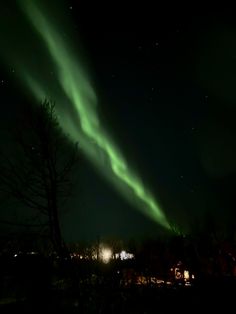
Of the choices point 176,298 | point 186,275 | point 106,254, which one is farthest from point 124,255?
point 186,275

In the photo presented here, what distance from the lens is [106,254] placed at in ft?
35.5

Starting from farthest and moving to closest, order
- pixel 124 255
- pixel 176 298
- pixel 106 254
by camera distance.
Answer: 1. pixel 176 298
2. pixel 124 255
3. pixel 106 254

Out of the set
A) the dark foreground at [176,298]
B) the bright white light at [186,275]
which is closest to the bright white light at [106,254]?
the dark foreground at [176,298]

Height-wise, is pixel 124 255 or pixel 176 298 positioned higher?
pixel 124 255

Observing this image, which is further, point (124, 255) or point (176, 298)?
point (176, 298)

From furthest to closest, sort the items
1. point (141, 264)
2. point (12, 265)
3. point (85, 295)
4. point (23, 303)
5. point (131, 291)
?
point (12, 265)
point (23, 303)
point (141, 264)
point (131, 291)
point (85, 295)

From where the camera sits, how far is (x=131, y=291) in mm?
11641

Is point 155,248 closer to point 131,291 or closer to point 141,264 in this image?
point 141,264

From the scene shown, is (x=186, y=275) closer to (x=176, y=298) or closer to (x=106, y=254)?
(x=176, y=298)

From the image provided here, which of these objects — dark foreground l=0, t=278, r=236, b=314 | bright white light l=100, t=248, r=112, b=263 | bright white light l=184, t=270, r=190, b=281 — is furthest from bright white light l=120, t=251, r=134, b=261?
bright white light l=184, t=270, r=190, b=281

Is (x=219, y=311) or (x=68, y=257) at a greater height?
(x=68, y=257)

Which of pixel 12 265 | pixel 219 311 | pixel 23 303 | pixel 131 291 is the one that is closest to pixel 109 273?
pixel 131 291

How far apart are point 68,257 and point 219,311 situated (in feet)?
18.5

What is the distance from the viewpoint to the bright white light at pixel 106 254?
10.4 m
